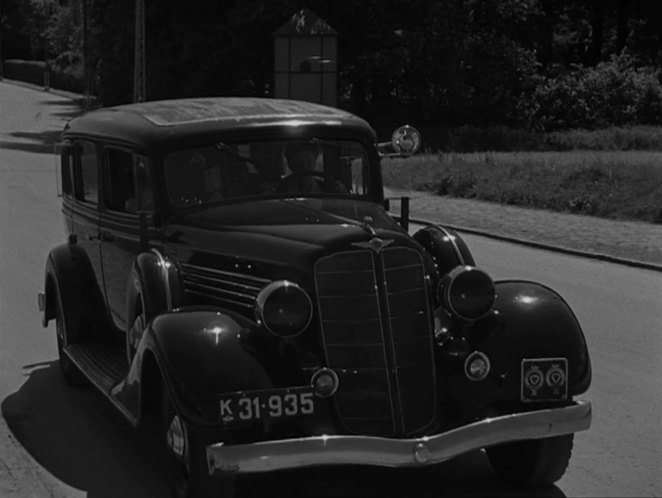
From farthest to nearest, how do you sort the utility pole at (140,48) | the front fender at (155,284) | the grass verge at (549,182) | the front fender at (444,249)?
the utility pole at (140,48)
the grass verge at (549,182)
the front fender at (444,249)
the front fender at (155,284)

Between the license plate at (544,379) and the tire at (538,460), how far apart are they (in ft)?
0.91

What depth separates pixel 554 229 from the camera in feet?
54.9

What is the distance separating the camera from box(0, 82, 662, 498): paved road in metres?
5.92

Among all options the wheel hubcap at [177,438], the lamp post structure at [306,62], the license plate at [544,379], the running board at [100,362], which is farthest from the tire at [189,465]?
the lamp post structure at [306,62]

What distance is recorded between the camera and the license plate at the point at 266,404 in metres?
5.09

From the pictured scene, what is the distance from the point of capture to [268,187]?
6531 millimetres

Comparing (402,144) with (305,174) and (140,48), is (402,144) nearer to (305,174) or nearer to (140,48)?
(305,174)

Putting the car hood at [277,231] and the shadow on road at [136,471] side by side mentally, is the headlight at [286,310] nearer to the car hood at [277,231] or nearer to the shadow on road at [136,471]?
the car hood at [277,231]

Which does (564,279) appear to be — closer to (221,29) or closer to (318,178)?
(318,178)

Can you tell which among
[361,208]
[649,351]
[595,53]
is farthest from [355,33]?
[361,208]

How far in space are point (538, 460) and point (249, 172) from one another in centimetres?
222

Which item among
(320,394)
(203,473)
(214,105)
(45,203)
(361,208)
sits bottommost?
(45,203)

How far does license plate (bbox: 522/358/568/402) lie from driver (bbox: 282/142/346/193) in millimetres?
1670

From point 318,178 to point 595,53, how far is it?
47.0 meters
